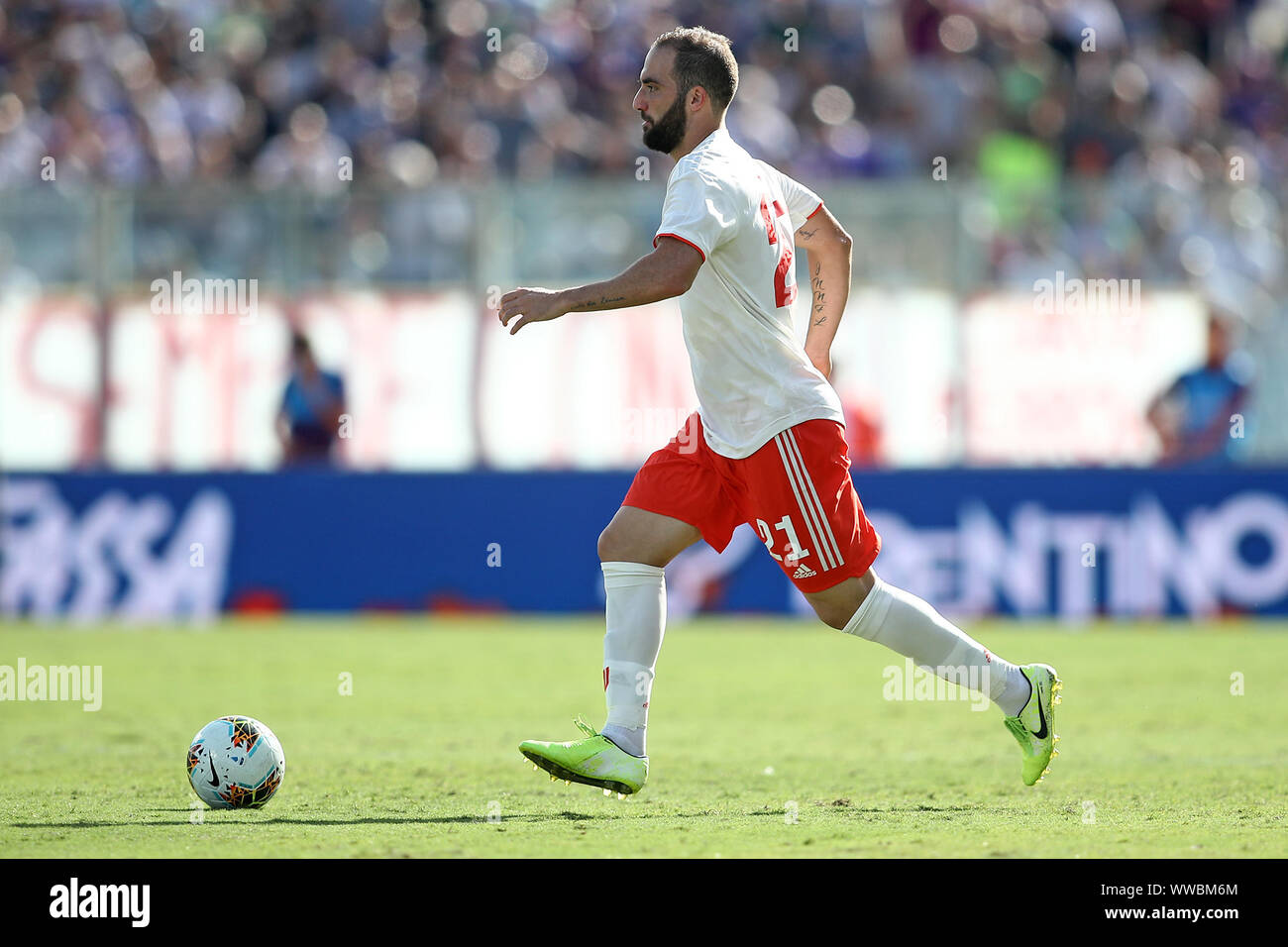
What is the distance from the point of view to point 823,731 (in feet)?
29.2

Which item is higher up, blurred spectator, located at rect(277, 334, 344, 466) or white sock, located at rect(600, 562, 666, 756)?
blurred spectator, located at rect(277, 334, 344, 466)

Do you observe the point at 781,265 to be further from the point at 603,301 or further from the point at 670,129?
the point at 603,301

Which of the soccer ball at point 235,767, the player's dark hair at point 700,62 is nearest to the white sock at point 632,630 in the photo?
the soccer ball at point 235,767

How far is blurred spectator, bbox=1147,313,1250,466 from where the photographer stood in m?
14.4

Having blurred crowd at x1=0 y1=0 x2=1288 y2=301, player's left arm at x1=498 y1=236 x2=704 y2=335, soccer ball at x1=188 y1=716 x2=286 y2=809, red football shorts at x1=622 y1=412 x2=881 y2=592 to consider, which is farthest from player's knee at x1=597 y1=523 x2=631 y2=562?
blurred crowd at x1=0 y1=0 x2=1288 y2=301

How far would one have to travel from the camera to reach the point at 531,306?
596 cm

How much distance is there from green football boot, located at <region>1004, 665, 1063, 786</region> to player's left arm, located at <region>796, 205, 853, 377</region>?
1400 mm

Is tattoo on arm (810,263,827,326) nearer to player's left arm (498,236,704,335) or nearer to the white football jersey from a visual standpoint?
the white football jersey

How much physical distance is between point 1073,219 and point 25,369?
8.48 m

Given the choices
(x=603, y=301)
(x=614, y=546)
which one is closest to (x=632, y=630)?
(x=614, y=546)

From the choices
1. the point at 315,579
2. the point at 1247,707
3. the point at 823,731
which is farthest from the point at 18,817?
the point at 315,579

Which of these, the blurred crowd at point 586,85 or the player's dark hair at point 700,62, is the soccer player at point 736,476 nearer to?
the player's dark hair at point 700,62

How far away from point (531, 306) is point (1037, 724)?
93.4 inches
